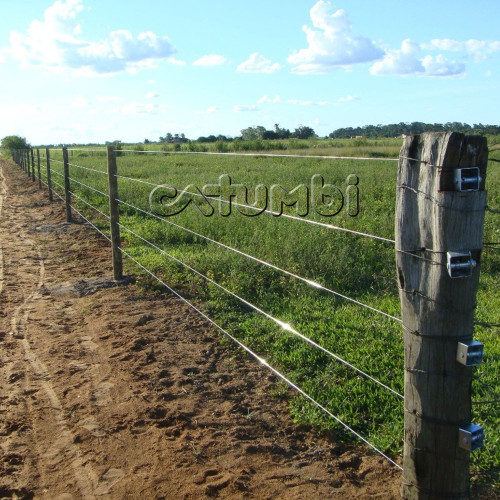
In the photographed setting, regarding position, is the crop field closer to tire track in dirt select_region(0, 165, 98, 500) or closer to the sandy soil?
the sandy soil

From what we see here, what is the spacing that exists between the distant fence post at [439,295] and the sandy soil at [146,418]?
0.69 m

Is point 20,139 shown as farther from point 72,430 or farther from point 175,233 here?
point 72,430

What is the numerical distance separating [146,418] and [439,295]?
2252 mm

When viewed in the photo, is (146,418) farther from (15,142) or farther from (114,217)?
(15,142)

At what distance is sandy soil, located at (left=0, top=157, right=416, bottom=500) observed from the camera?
283 centimetres

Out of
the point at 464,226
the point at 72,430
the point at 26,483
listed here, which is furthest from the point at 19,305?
the point at 464,226

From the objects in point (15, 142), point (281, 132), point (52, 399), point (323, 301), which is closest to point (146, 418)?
point (52, 399)

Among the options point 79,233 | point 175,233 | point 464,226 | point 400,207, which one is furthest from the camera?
point 79,233

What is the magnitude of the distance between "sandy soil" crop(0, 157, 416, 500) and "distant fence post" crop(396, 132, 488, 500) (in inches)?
A: 27.3

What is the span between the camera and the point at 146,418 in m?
3.52

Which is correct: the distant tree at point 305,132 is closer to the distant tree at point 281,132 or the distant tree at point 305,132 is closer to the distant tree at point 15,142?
the distant tree at point 281,132

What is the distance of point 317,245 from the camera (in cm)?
669

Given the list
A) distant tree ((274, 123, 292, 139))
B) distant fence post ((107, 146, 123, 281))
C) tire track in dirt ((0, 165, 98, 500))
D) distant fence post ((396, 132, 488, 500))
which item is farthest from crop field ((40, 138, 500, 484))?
distant tree ((274, 123, 292, 139))

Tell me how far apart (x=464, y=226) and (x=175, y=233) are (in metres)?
7.09
